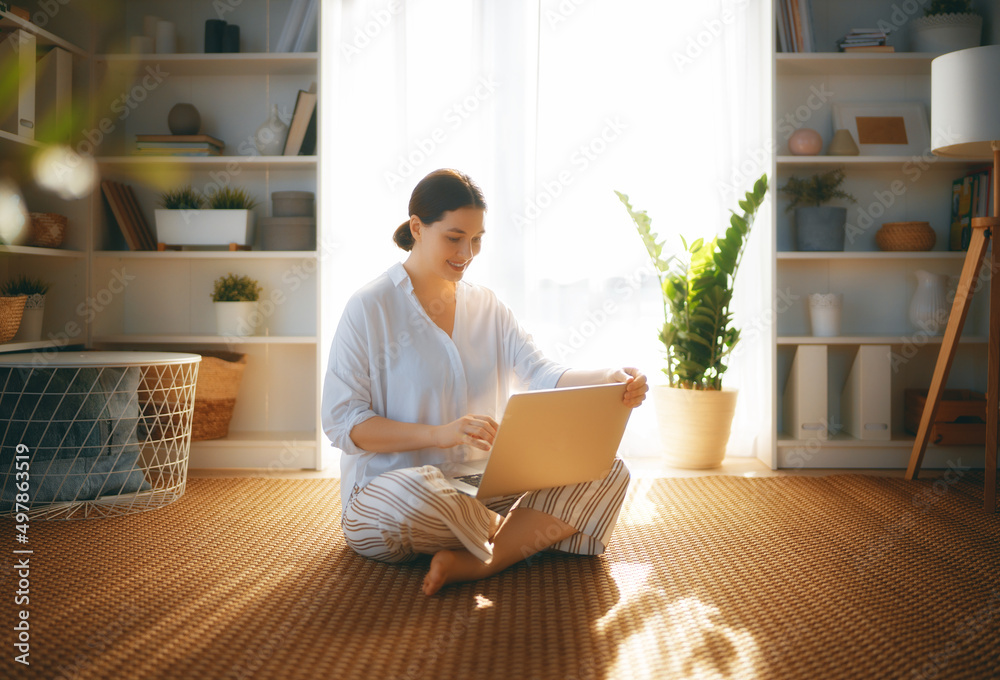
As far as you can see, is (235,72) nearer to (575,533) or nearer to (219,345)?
(219,345)

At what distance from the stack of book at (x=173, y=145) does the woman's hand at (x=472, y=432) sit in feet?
6.33

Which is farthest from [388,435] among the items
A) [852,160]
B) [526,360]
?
[852,160]

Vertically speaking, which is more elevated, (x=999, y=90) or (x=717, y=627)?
(x=999, y=90)

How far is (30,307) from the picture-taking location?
2.64 m

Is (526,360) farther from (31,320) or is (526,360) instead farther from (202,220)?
(31,320)

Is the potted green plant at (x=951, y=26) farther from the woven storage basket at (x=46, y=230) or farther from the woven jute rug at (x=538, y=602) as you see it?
the woven storage basket at (x=46, y=230)

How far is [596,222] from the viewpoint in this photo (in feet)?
10.1

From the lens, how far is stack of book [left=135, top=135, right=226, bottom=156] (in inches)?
114

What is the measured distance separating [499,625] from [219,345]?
2.11 metres

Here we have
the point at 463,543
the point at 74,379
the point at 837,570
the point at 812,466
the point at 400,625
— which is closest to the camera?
the point at 400,625

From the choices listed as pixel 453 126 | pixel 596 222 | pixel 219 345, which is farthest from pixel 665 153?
pixel 219 345

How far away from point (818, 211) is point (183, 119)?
2.49m

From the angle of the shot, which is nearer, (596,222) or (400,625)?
(400,625)

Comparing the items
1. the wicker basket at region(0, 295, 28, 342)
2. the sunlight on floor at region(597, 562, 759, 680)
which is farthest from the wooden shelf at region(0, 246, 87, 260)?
the sunlight on floor at region(597, 562, 759, 680)
